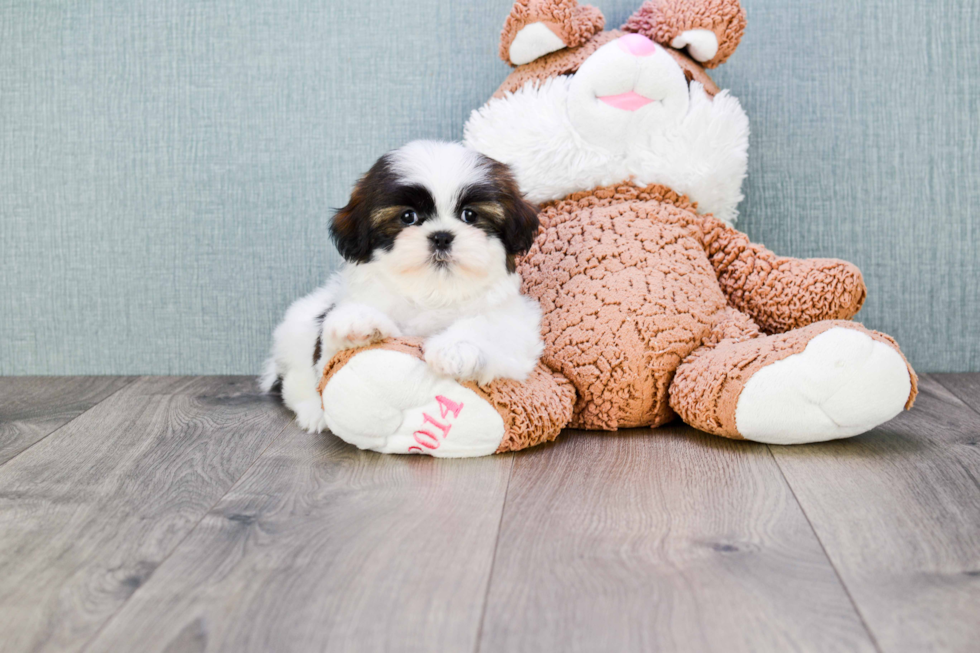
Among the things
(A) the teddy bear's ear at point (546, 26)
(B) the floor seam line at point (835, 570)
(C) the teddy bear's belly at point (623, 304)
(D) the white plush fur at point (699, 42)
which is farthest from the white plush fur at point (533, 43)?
(B) the floor seam line at point (835, 570)

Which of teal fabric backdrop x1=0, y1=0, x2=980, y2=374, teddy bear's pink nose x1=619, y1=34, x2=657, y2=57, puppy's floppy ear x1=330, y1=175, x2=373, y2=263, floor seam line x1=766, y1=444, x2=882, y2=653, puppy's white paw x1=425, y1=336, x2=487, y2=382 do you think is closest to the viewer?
floor seam line x1=766, y1=444, x2=882, y2=653

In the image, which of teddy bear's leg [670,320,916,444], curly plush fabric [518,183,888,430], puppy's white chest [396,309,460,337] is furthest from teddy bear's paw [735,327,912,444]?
puppy's white chest [396,309,460,337]

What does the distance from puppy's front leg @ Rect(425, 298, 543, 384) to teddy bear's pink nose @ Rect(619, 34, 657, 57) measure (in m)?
0.55

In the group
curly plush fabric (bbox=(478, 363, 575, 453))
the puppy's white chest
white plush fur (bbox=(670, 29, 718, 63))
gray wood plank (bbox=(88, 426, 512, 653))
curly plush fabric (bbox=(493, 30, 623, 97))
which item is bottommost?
gray wood plank (bbox=(88, 426, 512, 653))

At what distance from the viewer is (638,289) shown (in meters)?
1.55

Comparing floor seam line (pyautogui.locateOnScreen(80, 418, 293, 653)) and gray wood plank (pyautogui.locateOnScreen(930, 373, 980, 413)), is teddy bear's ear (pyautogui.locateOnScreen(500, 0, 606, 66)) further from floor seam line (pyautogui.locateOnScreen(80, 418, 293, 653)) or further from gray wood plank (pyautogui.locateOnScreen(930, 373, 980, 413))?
gray wood plank (pyautogui.locateOnScreen(930, 373, 980, 413))

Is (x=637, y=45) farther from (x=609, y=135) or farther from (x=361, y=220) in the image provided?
(x=361, y=220)

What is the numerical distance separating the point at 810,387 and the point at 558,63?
2.79 feet

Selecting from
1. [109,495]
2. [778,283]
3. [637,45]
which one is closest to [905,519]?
[778,283]

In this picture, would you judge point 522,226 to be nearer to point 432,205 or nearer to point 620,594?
point 432,205

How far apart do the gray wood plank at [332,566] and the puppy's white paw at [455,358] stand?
0.16m

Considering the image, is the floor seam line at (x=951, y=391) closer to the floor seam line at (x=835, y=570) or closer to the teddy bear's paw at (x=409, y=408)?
the floor seam line at (x=835, y=570)

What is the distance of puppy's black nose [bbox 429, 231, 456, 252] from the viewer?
1347 millimetres

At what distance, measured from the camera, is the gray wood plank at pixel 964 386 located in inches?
68.8
